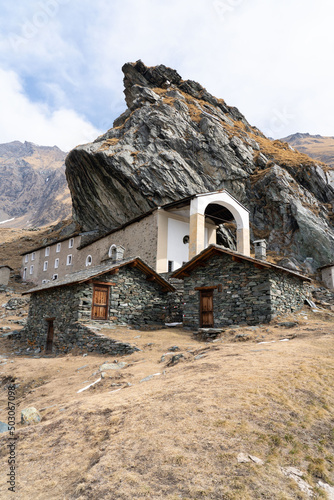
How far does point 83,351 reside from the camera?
46.3 feet

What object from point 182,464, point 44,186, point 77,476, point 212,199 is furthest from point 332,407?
point 44,186

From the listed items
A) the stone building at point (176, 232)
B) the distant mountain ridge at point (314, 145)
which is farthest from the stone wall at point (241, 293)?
the distant mountain ridge at point (314, 145)

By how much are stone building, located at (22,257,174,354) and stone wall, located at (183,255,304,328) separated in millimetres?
2717

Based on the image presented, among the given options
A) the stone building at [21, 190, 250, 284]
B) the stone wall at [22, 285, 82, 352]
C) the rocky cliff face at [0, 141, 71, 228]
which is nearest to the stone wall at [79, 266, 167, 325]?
the stone wall at [22, 285, 82, 352]

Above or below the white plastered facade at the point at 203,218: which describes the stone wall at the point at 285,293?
below

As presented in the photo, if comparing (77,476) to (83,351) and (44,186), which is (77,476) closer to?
(83,351)

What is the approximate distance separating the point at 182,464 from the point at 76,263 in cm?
3630

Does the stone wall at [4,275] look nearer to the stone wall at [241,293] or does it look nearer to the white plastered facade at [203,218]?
the white plastered facade at [203,218]

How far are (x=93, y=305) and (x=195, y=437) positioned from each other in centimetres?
1288

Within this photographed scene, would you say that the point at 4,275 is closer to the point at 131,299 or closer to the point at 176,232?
the point at 176,232

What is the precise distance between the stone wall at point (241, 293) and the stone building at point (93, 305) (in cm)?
272

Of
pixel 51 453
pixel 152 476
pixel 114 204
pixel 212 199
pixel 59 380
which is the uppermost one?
pixel 114 204

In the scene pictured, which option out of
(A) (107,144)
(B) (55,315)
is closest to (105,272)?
(B) (55,315)

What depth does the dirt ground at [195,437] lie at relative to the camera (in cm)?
306
